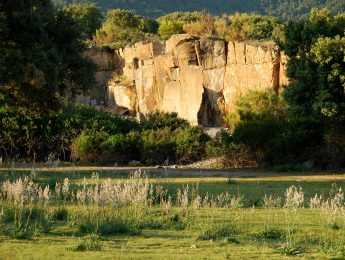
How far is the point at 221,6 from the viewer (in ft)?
422

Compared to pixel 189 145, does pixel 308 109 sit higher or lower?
higher

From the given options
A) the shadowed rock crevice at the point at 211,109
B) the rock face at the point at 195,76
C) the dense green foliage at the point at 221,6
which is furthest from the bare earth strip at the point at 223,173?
the dense green foliage at the point at 221,6

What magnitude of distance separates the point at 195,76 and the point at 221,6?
83.3 meters

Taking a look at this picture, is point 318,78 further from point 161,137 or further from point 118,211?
point 118,211

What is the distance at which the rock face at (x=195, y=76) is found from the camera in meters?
43.7

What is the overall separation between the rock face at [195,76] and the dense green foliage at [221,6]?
66.1 metres

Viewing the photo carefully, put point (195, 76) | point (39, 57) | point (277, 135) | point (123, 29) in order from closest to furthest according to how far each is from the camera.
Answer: point (39, 57) < point (277, 135) < point (195, 76) < point (123, 29)

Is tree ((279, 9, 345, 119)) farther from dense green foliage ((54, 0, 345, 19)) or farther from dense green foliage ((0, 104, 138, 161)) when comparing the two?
dense green foliage ((54, 0, 345, 19))

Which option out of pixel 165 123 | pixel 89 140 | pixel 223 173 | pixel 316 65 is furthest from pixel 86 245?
pixel 165 123

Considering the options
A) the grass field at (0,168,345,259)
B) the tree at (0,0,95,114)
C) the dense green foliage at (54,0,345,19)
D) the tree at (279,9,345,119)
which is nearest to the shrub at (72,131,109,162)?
the tree at (0,0,95,114)

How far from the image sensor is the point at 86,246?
9828 mm

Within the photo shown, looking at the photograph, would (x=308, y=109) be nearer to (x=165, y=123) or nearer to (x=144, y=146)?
(x=144, y=146)

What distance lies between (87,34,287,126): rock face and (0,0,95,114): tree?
1983cm

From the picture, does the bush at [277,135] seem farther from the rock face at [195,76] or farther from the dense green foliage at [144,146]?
the rock face at [195,76]
